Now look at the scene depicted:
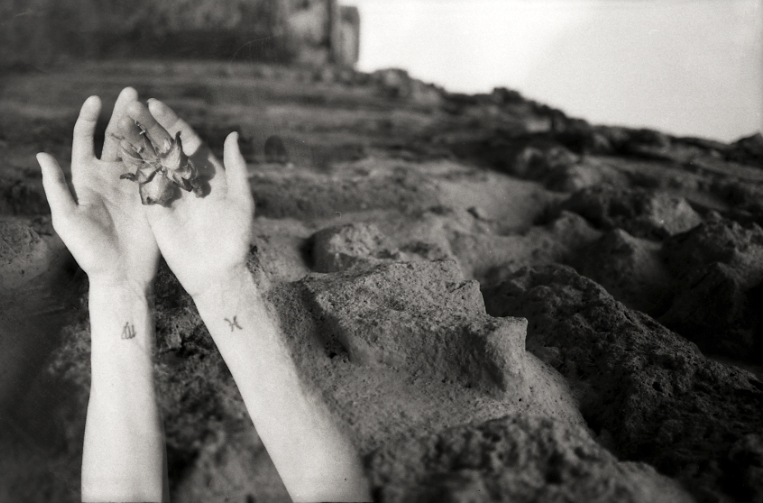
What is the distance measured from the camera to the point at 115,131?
0.94m

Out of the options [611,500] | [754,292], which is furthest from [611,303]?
[611,500]

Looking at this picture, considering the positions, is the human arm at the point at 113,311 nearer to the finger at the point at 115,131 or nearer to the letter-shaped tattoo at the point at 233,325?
the finger at the point at 115,131

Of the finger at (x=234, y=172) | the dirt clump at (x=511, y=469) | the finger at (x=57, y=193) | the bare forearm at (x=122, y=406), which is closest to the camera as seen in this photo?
the dirt clump at (x=511, y=469)

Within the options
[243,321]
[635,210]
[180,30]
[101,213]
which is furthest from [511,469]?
[180,30]

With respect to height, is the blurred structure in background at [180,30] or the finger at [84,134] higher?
the blurred structure in background at [180,30]

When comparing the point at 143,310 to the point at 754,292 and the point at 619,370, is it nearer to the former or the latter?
the point at 619,370

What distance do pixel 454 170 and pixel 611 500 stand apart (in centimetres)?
122

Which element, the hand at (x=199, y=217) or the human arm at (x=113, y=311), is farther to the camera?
the hand at (x=199, y=217)

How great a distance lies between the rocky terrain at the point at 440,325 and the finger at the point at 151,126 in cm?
20

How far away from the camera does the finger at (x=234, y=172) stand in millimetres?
991

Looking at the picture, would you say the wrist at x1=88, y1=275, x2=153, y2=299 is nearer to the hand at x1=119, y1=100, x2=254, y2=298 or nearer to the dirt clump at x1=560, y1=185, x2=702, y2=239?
the hand at x1=119, y1=100, x2=254, y2=298

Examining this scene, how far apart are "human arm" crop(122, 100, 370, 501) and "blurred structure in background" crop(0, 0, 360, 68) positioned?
0.62m

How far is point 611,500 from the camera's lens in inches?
26.3

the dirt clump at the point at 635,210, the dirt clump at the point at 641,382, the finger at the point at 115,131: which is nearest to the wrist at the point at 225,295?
the finger at the point at 115,131
